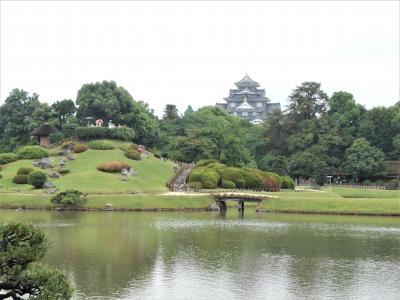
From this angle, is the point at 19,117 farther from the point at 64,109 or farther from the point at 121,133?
the point at 121,133

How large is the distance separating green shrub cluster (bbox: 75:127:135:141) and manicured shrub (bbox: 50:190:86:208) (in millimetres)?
34195

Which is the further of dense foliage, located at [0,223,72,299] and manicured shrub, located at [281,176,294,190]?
manicured shrub, located at [281,176,294,190]

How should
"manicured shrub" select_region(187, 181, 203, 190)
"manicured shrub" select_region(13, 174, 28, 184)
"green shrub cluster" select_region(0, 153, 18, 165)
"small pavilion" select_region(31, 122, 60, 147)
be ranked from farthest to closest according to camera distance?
"small pavilion" select_region(31, 122, 60, 147), "green shrub cluster" select_region(0, 153, 18, 165), "manicured shrub" select_region(187, 181, 203, 190), "manicured shrub" select_region(13, 174, 28, 184)

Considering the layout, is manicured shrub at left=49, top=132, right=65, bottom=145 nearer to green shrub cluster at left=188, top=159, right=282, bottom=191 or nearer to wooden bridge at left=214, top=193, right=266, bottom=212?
green shrub cluster at left=188, top=159, right=282, bottom=191

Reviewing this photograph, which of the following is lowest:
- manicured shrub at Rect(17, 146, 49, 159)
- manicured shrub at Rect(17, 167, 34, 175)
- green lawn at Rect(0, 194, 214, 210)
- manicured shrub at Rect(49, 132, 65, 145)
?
green lawn at Rect(0, 194, 214, 210)

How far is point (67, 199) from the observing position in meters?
67.5

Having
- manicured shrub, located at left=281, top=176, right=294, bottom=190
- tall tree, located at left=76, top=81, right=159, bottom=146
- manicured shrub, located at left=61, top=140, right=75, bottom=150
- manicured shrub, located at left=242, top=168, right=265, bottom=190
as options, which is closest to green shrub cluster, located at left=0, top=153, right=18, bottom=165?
manicured shrub, located at left=61, top=140, right=75, bottom=150

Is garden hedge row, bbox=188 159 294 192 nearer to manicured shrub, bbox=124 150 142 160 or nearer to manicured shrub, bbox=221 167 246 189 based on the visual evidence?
manicured shrub, bbox=221 167 246 189

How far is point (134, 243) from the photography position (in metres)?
44.1

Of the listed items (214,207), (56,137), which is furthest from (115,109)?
(214,207)

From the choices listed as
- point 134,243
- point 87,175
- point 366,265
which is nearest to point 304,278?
point 366,265

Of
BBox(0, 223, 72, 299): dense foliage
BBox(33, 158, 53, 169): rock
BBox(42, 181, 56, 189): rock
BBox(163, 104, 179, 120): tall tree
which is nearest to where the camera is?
BBox(0, 223, 72, 299): dense foliage

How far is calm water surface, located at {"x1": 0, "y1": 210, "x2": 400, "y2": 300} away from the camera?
2989cm

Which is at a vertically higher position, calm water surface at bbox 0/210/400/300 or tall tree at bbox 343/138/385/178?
tall tree at bbox 343/138/385/178
